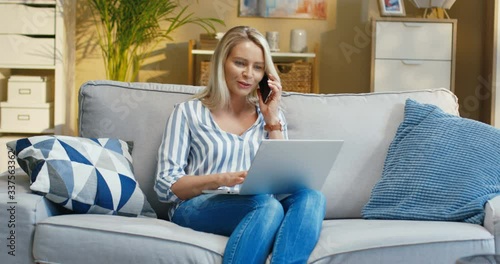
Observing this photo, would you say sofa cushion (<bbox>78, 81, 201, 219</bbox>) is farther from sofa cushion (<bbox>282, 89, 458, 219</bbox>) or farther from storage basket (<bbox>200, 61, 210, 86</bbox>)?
storage basket (<bbox>200, 61, 210, 86</bbox>)

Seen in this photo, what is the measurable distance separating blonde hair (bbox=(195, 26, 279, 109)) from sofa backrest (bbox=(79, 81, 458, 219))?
0.16 meters

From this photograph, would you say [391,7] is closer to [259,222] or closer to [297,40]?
[297,40]

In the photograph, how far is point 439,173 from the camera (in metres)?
2.60

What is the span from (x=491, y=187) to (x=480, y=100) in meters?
3.39

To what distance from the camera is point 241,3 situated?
5.81 m

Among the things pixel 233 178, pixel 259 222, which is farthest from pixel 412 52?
pixel 259 222

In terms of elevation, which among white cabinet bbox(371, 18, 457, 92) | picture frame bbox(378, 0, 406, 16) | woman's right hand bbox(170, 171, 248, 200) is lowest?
woman's right hand bbox(170, 171, 248, 200)

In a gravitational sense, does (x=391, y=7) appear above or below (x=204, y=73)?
above

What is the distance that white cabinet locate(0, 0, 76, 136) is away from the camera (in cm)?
517

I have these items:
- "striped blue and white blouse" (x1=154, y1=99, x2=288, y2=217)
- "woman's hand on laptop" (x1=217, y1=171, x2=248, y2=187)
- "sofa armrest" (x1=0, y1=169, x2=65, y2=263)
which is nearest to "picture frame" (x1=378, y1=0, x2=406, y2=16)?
"striped blue and white blouse" (x1=154, y1=99, x2=288, y2=217)

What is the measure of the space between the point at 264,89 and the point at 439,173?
0.65 metres

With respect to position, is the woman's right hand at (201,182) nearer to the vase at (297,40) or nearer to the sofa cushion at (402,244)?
the sofa cushion at (402,244)
